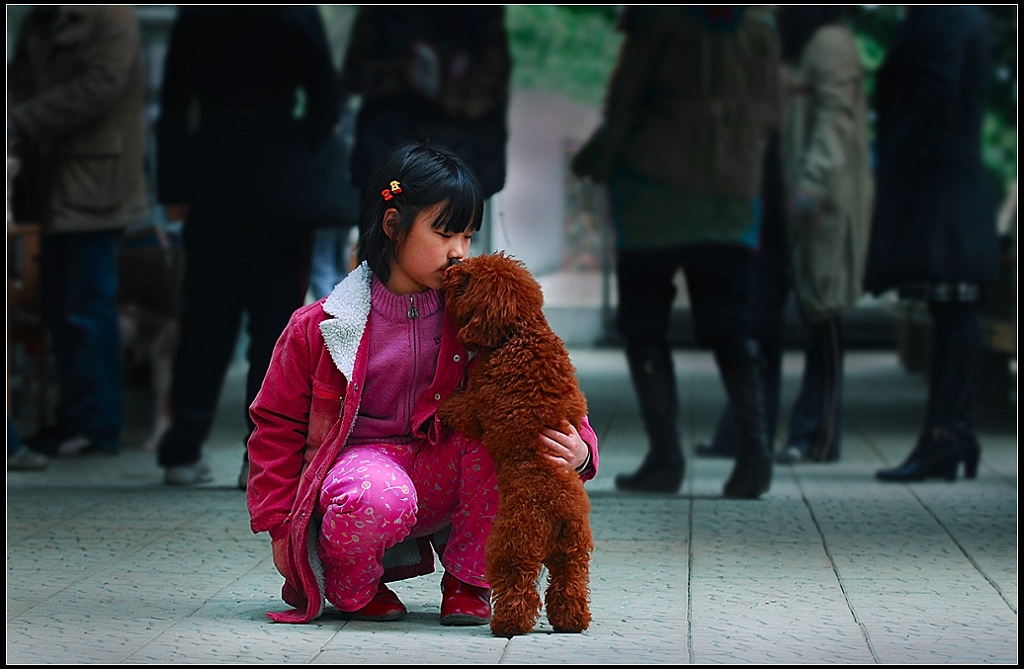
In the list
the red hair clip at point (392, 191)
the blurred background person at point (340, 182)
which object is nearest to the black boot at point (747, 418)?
Result: the blurred background person at point (340, 182)

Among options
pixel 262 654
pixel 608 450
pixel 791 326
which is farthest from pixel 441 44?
pixel 262 654

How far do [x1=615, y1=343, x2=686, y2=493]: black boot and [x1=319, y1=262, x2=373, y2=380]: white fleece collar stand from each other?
2034 mm

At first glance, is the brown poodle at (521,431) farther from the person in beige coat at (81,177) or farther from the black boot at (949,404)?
the person in beige coat at (81,177)

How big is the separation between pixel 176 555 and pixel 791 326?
3.55m

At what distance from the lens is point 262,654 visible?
300 centimetres

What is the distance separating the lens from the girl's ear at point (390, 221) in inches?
132

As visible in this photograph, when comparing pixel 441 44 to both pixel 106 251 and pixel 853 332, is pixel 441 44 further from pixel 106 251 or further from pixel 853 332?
pixel 853 332

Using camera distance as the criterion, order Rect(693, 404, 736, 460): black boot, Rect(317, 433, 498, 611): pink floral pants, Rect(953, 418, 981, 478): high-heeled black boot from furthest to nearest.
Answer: Rect(693, 404, 736, 460): black boot < Rect(953, 418, 981, 478): high-heeled black boot < Rect(317, 433, 498, 611): pink floral pants

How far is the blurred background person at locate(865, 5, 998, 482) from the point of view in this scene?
222 inches

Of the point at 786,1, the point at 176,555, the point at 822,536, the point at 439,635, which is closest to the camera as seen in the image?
the point at 439,635

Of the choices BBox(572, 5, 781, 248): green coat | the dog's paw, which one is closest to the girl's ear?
the dog's paw

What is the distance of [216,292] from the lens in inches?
210

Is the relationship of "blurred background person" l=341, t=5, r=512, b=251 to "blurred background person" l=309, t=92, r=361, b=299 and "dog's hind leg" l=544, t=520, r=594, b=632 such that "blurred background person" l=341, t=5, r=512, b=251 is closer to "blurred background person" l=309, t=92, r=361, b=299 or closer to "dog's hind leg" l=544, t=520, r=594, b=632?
"blurred background person" l=309, t=92, r=361, b=299

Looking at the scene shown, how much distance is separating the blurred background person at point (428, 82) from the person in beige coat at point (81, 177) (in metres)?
1.10
